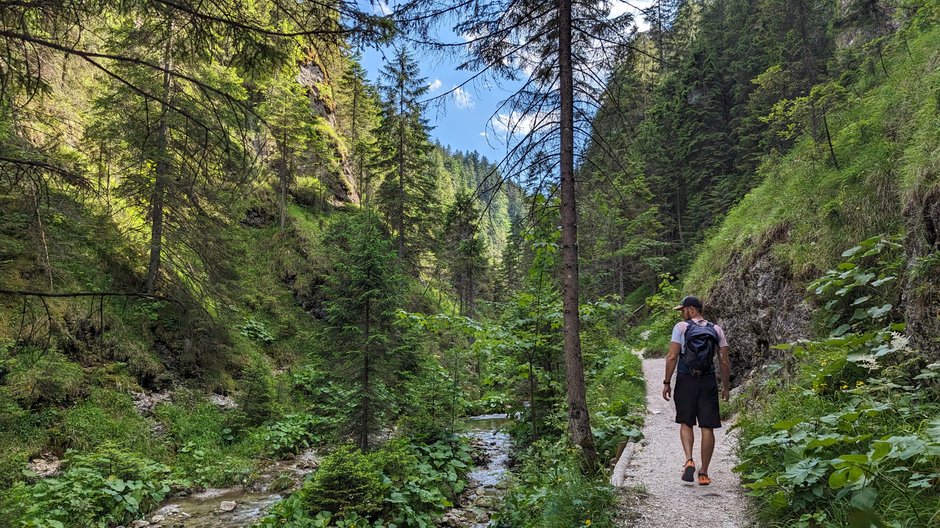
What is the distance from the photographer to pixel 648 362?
17.0 metres

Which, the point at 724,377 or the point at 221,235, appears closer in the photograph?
the point at 724,377

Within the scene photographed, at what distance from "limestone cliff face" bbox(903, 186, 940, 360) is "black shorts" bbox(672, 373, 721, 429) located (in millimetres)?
1948

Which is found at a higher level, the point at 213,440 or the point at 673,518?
the point at 673,518

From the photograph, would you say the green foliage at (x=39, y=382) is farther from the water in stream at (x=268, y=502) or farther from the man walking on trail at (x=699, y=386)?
the man walking on trail at (x=699, y=386)

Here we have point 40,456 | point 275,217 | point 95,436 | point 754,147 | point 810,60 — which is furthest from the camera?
point 754,147

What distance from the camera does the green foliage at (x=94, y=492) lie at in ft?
22.3

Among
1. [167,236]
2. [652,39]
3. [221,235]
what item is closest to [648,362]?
[652,39]

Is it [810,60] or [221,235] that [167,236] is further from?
[810,60]

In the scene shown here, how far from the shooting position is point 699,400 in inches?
201

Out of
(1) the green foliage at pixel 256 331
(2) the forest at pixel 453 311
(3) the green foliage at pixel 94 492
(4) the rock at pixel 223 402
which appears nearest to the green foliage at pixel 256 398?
(2) the forest at pixel 453 311

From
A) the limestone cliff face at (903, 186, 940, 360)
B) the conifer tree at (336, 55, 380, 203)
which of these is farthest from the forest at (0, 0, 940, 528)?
the conifer tree at (336, 55, 380, 203)

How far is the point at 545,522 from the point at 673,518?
3.99ft

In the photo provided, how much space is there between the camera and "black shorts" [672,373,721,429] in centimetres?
506

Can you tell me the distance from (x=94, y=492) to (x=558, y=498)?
8.11 metres
